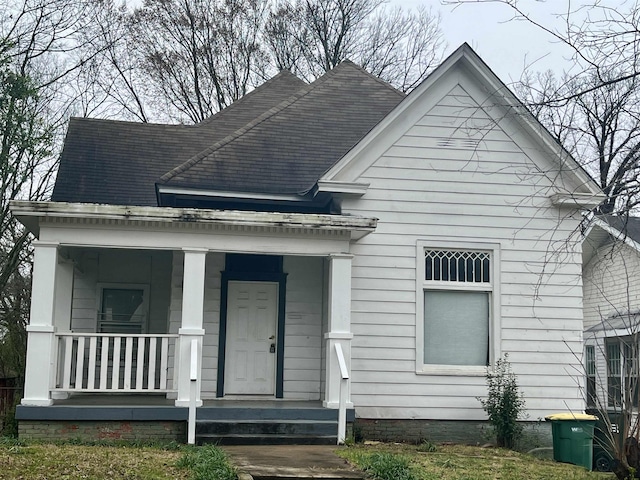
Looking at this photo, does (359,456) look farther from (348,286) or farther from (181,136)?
(181,136)

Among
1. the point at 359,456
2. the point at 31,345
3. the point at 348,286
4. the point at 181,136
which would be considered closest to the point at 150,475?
the point at 359,456

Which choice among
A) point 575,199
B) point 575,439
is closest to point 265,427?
point 575,439

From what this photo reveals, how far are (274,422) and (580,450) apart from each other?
14.7 ft

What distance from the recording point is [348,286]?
11961mm

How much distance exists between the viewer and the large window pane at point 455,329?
13.1 meters

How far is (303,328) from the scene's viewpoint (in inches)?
541

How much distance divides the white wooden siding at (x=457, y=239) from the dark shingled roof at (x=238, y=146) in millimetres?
1767

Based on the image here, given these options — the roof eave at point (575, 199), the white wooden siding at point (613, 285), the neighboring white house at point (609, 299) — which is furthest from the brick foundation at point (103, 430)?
the neighboring white house at point (609, 299)

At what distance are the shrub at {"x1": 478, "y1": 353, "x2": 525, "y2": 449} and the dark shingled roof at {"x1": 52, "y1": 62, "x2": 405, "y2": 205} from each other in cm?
458

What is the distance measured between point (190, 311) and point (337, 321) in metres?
2.16

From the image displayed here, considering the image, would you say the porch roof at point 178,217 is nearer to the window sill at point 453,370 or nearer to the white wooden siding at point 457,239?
the white wooden siding at point 457,239

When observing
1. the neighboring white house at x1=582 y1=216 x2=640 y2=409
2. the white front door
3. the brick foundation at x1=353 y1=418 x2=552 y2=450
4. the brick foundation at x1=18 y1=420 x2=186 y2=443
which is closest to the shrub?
the brick foundation at x1=353 y1=418 x2=552 y2=450

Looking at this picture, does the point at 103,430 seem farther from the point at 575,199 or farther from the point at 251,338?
the point at 575,199

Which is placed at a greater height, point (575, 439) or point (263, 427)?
point (263, 427)
